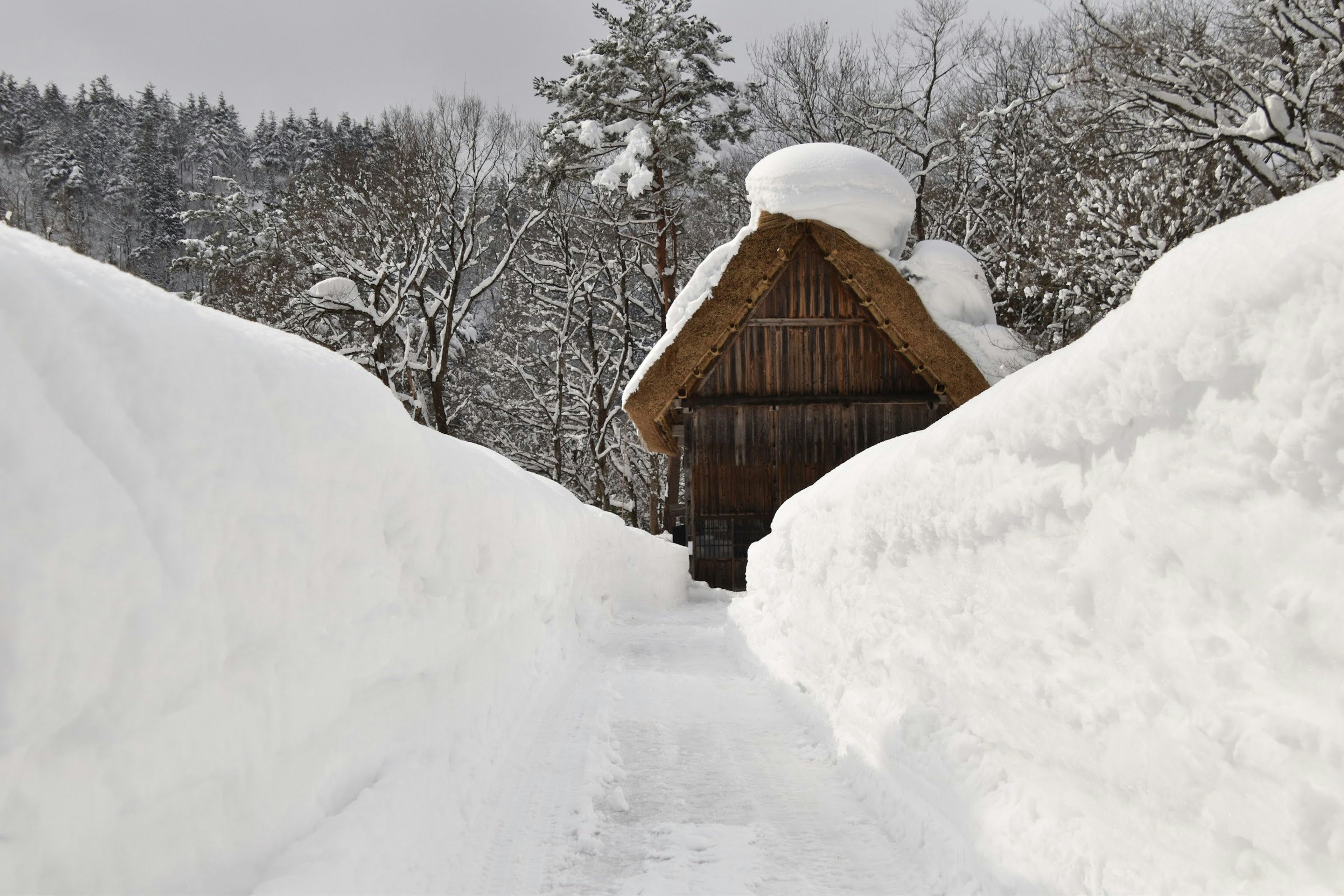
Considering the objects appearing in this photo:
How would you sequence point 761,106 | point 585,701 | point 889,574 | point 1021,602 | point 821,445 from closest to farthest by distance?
point 1021,602, point 889,574, point 585,701, point 821,445, point 761,106

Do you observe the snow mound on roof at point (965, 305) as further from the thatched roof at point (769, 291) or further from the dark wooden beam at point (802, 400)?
the dark wooden beam at point (802, 400)

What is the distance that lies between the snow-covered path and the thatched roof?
27.6 ft

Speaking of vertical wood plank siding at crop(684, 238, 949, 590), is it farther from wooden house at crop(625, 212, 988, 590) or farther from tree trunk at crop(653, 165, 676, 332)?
tree trunk at crop(653, 165, 676, 332)

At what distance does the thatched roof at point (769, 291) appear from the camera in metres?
13.2

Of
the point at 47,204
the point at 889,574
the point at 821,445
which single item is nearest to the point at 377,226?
the point at 821,445

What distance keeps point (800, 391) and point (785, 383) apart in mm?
297

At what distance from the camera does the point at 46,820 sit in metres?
1.59

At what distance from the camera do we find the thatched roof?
13227mm

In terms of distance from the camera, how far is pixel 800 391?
14203 mm

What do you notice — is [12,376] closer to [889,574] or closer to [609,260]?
[889,574]

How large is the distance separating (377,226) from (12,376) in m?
22.6

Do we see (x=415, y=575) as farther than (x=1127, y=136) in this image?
No

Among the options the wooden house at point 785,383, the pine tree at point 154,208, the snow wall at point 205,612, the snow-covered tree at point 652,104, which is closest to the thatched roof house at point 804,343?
the wooden house at point 785,383

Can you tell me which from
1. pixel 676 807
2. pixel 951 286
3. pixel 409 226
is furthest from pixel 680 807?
pixel 409 226
